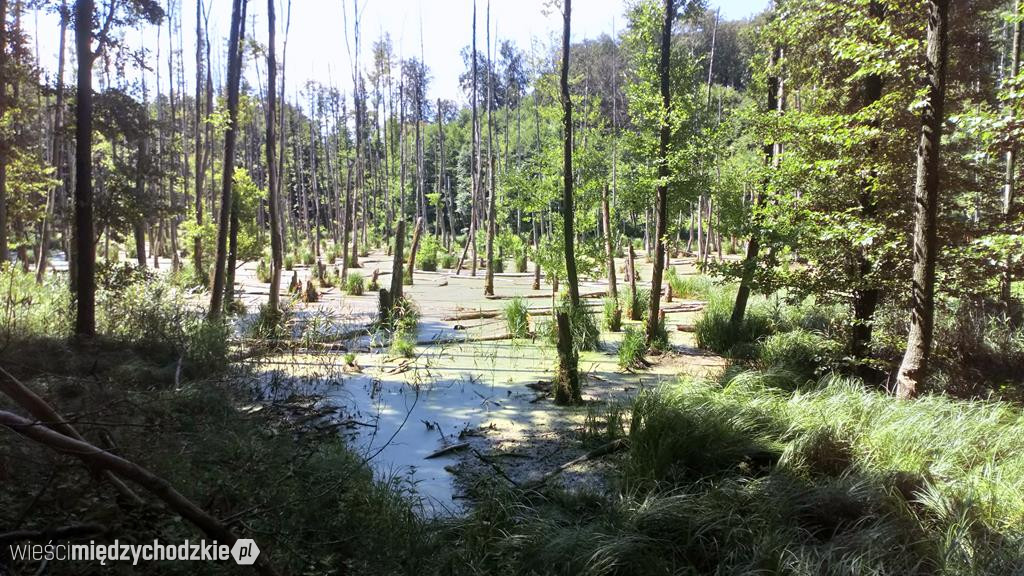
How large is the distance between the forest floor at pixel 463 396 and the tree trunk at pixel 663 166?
2.97 ft

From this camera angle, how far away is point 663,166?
32.2 ft

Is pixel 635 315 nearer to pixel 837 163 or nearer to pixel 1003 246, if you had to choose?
pixel 837 163

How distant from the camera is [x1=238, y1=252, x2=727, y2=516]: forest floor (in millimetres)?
5352

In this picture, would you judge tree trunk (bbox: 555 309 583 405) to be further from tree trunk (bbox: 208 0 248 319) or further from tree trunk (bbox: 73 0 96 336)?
tree trunk (bbox: 208 0 248 319)

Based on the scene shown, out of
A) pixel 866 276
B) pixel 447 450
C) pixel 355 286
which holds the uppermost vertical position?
pixel 866 276

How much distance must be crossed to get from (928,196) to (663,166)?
5.07m

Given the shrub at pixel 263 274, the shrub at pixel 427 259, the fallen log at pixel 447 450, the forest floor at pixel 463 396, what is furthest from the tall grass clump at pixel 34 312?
the shrub at pixel 427 259

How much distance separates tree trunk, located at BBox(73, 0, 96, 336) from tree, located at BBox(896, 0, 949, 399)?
9977 mm

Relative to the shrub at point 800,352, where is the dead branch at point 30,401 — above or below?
above

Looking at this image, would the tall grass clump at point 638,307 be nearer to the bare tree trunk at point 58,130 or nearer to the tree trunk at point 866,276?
the tree trunk at point 866,276

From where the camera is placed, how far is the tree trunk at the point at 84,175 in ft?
26.5

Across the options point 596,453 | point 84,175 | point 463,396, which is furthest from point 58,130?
point 596,453

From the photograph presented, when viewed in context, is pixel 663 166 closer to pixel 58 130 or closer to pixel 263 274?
pixel 58 130

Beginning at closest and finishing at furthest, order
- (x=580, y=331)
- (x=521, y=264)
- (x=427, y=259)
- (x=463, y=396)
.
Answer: (x=463, y=396)
(x=580, y=331)
(x=521, y=264)
(x=427, y=259)
